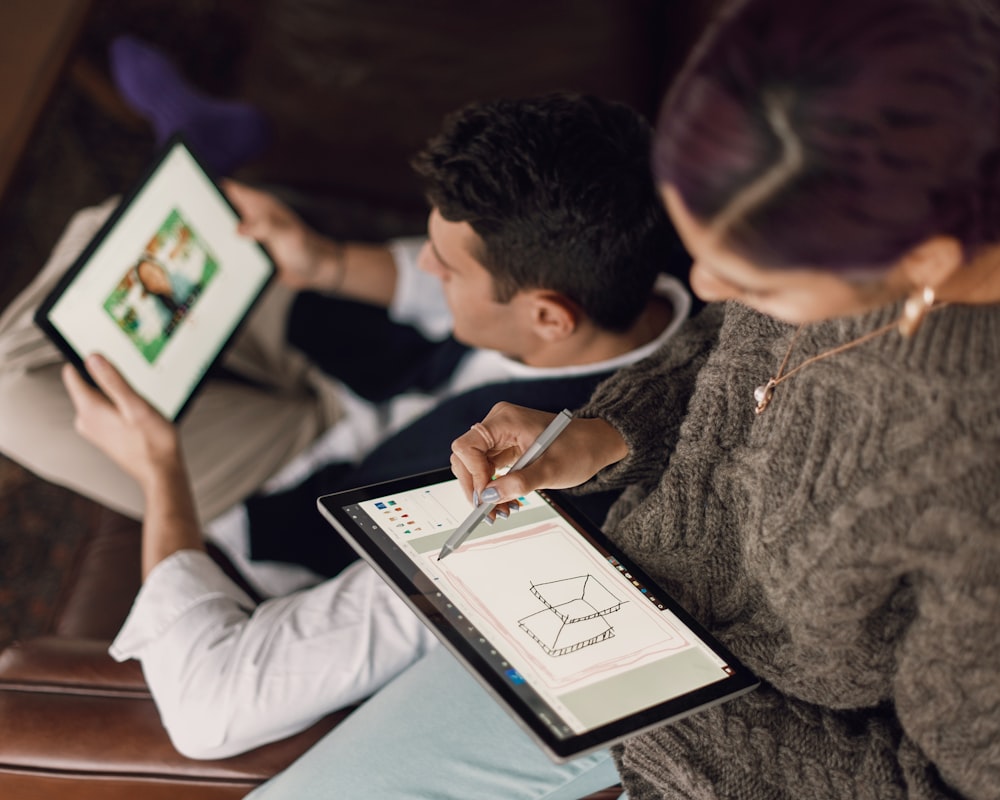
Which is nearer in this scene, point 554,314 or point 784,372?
point 784,372

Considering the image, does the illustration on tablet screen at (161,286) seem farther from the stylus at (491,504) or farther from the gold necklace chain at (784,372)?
the gold necklace chain at (784,372)

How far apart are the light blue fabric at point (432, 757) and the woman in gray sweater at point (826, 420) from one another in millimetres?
102

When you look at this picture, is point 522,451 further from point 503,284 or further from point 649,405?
point 503,284

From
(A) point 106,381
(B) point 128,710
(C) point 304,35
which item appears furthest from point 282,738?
(C) point 304,35

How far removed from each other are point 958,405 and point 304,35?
1.48 metres

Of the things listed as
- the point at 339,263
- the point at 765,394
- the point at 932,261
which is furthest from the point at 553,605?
the point at 339,263

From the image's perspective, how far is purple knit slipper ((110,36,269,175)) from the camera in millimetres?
1623

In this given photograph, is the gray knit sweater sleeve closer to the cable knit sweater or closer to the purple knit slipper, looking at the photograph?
the cable knit sweater

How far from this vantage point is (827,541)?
0.70m

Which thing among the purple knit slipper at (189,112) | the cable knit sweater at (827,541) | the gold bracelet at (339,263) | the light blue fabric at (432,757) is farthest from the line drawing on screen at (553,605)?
the purple knit slipper at (189,112)

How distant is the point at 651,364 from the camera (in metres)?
0.95

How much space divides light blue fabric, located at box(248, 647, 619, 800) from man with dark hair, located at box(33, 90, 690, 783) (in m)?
0.04

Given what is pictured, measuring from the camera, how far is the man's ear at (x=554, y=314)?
104 centimetres

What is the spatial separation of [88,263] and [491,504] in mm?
603
